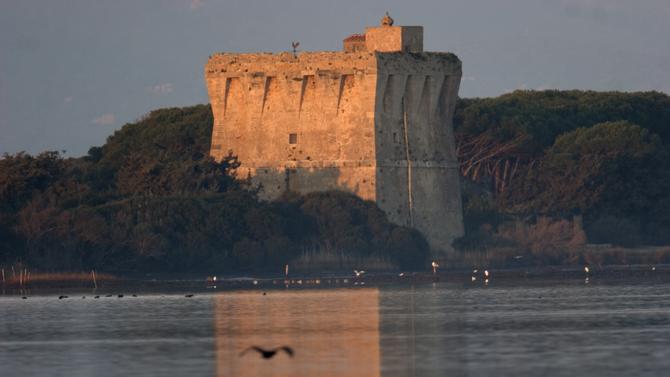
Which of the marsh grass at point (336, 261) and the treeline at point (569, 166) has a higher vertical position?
the treeline at point (569, 166)

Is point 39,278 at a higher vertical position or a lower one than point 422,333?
higher

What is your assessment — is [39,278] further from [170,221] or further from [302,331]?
[302,331]

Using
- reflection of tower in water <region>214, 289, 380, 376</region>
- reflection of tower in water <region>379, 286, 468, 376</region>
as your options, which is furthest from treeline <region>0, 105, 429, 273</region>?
reflection of tower in water <region>379, 286, 468, 376</region>

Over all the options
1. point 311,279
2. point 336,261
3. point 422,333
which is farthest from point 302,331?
point 336,261

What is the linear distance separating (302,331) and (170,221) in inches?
1088

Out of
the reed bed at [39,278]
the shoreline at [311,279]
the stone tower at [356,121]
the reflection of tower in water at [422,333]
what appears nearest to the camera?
the reflection of tower in water at [422,333]

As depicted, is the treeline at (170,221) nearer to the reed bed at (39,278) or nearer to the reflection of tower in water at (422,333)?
the reed bed at (39,278)

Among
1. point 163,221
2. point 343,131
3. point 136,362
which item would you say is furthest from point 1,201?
point 136,362

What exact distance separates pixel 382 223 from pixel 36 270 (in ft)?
48.4

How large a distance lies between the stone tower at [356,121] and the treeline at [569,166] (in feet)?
11.5

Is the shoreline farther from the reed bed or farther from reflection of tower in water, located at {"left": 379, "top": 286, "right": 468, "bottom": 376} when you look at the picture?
reflection of tower in water, located at {"left": 379, "top": 286, "right": 468, "bottom": 376}

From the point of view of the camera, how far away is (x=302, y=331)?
4797 cm

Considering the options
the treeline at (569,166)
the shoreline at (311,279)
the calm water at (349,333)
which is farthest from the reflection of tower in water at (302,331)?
the treeline at (569,166)

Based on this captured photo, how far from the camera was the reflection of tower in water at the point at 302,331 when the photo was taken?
3931 centimetres
